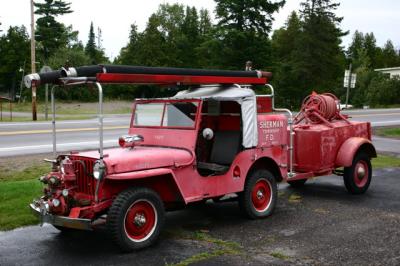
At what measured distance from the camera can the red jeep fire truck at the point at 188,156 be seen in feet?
20.2

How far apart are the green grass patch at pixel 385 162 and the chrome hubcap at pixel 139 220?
896 cm

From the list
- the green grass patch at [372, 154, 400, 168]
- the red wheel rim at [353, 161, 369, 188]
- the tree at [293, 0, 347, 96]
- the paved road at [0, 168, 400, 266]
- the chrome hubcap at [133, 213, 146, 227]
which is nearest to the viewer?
the paved road at [0, 168, 400, 266]

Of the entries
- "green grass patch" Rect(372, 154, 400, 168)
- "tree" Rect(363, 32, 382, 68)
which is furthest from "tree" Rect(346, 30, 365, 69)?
"green grass patch" Rect(372, 154, 400, 168)

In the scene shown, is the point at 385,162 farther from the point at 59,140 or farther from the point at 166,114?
the point at 59,140

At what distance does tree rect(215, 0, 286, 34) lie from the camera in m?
47.0

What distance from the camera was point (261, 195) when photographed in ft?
26.6

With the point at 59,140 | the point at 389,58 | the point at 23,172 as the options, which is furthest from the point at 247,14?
the point at 389,58

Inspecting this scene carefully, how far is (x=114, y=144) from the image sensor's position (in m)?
17.1

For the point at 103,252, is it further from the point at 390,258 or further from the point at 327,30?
the point at 327,30

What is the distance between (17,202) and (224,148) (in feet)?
11.8

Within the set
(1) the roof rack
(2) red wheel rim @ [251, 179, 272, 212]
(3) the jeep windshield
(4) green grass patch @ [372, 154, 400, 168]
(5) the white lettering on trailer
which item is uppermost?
(1) the roof rack

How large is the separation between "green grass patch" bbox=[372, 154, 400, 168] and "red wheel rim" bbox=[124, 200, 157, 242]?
8.84m

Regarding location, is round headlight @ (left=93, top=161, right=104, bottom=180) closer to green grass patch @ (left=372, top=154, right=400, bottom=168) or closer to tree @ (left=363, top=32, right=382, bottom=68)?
green grass patch @ (left=372, top=154, right=400, bottom=168)

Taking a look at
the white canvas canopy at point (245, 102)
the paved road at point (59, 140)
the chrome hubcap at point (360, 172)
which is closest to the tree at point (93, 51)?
the paved road at point (59, 140)
